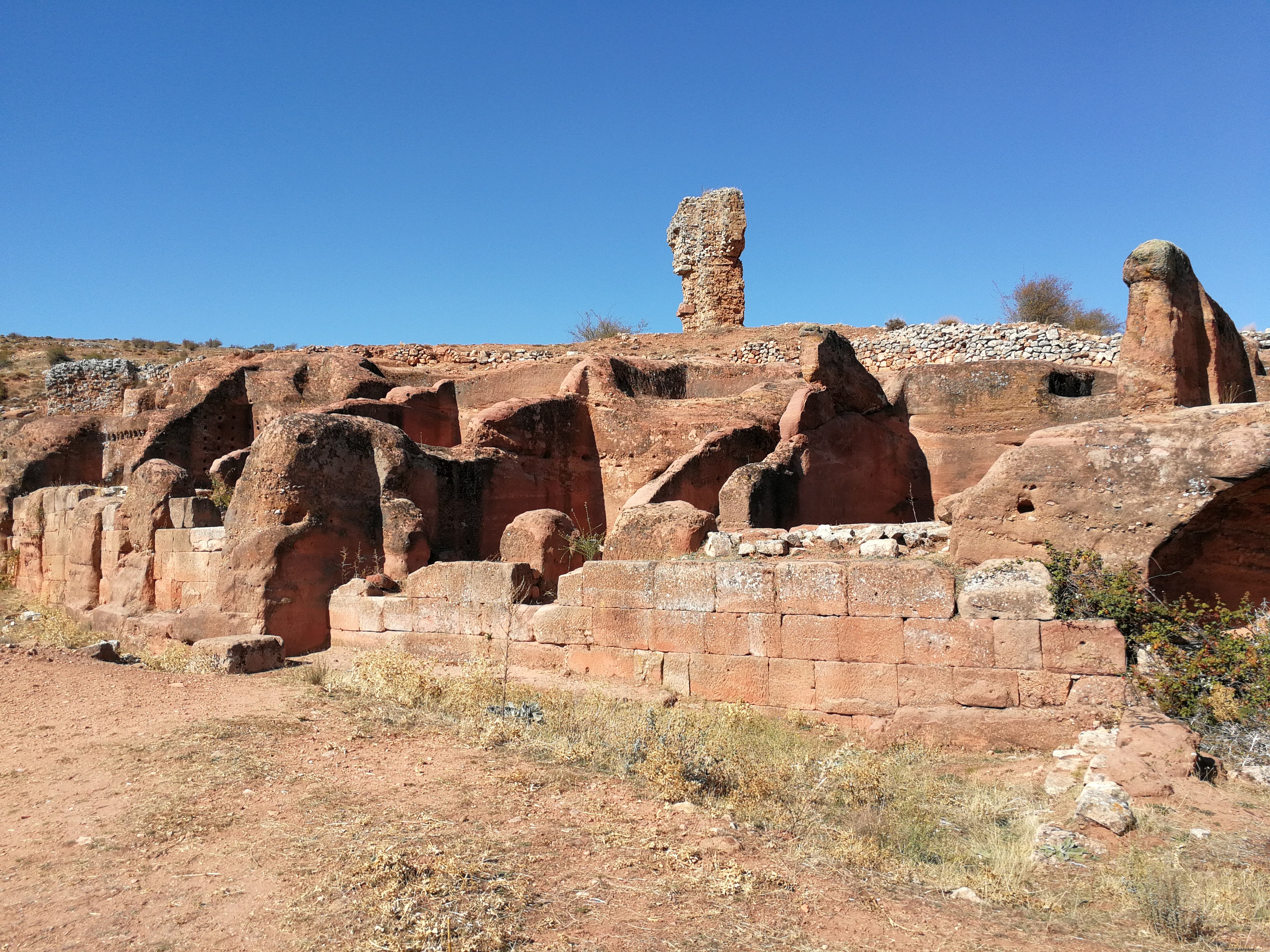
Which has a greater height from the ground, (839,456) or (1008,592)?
(839,456)

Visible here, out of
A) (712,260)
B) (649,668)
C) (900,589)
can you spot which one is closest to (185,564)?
(649,668)

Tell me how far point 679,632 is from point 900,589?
1.90 metres

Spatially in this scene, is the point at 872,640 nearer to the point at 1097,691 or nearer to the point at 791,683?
the point at 791,683

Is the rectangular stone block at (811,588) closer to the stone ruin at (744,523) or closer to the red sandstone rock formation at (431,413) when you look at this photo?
the stone ruin at (744,523)

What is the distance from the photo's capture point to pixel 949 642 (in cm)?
630

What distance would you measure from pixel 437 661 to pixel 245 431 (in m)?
11.6

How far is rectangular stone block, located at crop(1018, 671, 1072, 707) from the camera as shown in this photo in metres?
5.93

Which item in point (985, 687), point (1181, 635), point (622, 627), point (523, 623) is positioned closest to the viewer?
point (1181, 635)

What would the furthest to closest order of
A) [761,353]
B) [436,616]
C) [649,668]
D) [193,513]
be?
[761,353], [193,513], [436,616], [649,668]

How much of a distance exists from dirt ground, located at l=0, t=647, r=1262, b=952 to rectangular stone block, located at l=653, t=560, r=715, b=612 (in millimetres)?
2255

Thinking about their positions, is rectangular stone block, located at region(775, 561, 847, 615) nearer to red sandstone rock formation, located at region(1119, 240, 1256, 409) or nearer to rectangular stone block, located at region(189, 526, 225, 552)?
red sandstone rock formation, located at region(1119, 240, 1256, 409)

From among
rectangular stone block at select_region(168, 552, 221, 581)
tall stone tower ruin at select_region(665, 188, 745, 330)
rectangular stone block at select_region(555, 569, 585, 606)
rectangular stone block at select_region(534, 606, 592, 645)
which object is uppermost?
tall stone tower ruin at select_region(665, 188, 745, 330)

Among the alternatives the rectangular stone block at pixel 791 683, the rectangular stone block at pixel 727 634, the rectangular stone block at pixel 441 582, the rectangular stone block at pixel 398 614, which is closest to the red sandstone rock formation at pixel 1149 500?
the rectangular stone block at pixel 791 683

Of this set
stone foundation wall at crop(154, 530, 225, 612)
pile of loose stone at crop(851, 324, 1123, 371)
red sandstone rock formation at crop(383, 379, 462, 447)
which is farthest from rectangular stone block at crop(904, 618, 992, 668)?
pile of loose stone at crop(851, 324, 1123, 371)
